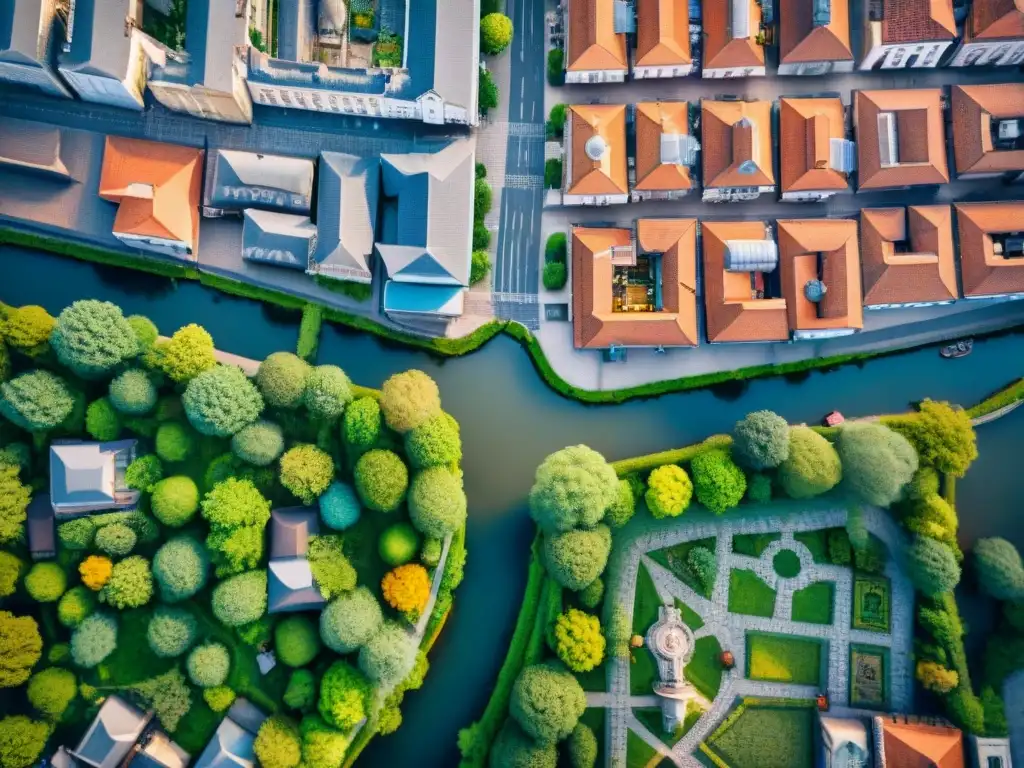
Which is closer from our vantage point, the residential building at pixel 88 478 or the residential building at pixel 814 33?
the residential building at pixel 88 478

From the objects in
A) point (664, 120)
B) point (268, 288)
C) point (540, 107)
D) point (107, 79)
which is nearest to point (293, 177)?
point (268, 288)

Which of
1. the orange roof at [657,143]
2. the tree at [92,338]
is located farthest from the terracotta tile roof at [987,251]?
the tree at [92,338]

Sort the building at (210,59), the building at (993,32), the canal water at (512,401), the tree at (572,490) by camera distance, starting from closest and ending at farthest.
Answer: the tree at (572,490) < the building at (210,59) < the building at (993,32) < the canal water at (512,401)

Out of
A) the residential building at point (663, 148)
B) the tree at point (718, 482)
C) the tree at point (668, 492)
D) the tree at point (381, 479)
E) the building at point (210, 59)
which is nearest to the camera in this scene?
the tree at point (381, 479)

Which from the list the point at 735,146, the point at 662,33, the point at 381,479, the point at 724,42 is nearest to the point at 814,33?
the point at 724,42

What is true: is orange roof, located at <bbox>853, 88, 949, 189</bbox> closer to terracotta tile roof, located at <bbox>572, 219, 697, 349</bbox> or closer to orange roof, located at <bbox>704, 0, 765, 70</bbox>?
orange roof, located at <bbox>704, 0, 765, 70</bbox>

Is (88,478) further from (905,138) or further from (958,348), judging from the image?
(958,348)

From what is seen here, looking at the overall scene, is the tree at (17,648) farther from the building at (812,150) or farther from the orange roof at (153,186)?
the building at (812,150)

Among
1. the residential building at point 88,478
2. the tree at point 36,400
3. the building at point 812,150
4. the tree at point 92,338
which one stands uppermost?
the building at point 812,150
